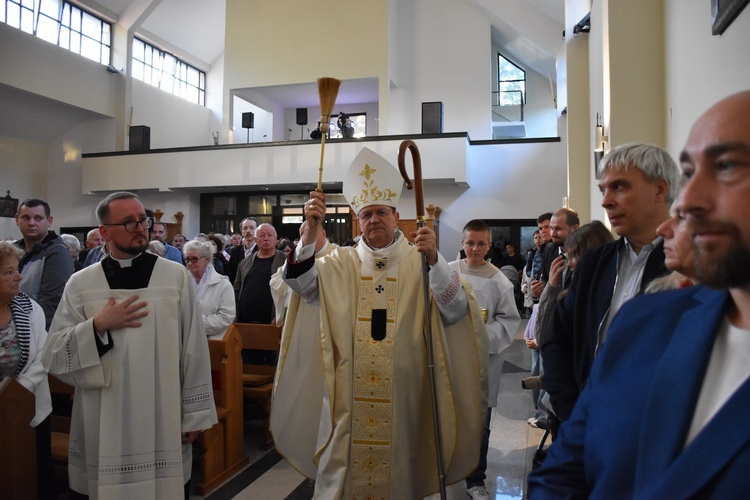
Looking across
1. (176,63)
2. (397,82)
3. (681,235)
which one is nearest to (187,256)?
(681,235)

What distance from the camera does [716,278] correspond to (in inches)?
31.9

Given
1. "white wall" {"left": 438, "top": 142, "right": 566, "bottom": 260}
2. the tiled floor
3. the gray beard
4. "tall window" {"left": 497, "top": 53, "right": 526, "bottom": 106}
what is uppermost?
"tall window" {"left": 497, "top": 53, "right": 526, "bottom": 106}

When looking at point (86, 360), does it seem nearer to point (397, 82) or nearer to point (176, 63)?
point (397, 82)

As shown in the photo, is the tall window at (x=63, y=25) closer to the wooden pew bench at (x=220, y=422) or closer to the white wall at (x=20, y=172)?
the white wall at (x=20, y=172)

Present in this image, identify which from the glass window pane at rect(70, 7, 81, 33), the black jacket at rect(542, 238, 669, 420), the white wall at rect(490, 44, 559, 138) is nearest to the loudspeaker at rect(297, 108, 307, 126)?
the white wall at rect(490, 44, 559, 138)

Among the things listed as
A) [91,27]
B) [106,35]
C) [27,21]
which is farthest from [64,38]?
[106,35]

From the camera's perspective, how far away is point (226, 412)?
3963 mm

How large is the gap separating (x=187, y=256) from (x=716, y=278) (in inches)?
166

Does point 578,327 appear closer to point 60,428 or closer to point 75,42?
point 60,428

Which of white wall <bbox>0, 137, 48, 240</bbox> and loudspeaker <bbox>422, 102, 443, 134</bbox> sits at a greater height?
loudspeaker <bbox>422, 102, 443, 134</bbox>

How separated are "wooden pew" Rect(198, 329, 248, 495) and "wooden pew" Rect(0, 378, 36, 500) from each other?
1.09 meters

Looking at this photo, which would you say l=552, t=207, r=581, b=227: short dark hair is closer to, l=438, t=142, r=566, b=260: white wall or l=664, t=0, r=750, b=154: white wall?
l=664, t=0, r=750, b=154: white wall

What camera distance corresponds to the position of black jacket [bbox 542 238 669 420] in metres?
1.89

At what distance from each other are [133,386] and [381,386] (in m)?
1.15
